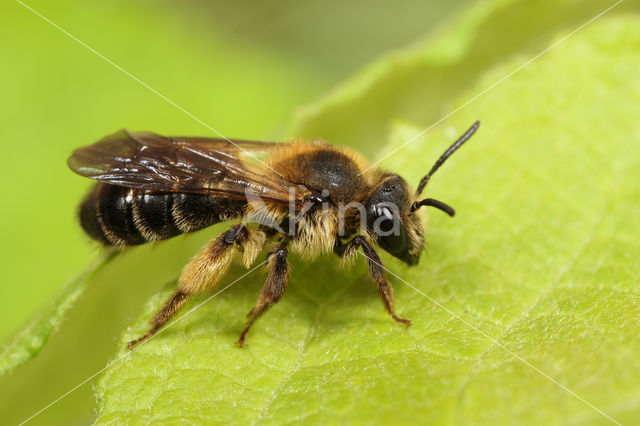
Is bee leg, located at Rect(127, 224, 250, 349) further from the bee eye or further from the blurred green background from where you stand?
the bee eye

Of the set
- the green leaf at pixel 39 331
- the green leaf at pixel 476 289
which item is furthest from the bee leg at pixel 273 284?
the green leaf at pixel 39 331

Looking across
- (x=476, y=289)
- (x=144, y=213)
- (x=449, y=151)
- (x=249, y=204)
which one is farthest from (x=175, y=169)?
(x=476, y=289)

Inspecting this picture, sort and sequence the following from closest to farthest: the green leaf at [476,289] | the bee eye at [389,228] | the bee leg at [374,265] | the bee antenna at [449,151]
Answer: the green leaf at [476,289] → the bee leg at [374,265] → the bee eye at [389,228] → the bee antenna at [449,151]

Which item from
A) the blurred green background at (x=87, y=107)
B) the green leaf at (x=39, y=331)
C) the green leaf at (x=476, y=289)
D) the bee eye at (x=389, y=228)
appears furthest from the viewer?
the blurred green background at (x=87, y=107)

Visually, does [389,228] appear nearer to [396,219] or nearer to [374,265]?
[396,219]

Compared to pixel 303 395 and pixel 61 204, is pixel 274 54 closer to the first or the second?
pixel 61 204

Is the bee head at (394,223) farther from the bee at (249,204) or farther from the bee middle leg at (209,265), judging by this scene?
the bee middle leg at (209,265)

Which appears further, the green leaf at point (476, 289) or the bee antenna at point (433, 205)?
the bee antenna at point (433, 205)

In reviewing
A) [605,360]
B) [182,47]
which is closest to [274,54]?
[182,47]
